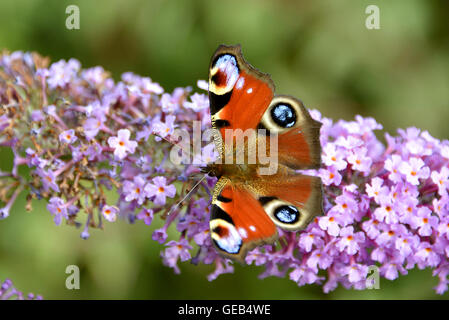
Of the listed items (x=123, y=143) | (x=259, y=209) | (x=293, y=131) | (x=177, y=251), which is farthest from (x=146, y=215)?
(x=293, y=131)

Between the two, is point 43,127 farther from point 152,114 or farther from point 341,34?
point 341,34

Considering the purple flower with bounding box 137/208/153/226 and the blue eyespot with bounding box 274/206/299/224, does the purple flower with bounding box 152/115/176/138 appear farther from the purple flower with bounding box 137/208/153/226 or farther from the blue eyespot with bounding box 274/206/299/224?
the blue eyespot with bounding box 274/206/299/224

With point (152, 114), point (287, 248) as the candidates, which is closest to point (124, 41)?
point (152, 114)

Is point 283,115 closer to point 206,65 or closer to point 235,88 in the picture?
point 235,88

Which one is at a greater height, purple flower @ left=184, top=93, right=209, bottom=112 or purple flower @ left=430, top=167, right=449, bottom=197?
purple flower @ left=184, top=93, right=209, bottom=112

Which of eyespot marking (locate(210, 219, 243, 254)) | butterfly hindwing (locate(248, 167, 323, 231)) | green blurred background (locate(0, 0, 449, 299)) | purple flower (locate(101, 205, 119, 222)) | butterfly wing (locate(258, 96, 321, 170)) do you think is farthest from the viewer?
green blurred background (locate(0, 0, 449, 299))

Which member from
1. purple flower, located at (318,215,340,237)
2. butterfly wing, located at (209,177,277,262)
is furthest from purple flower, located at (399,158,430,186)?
butterfly wing, located at (209,177,277,262)

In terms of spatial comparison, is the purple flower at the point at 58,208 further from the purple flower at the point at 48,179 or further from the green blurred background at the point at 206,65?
the green blurred background at the point at 206,65

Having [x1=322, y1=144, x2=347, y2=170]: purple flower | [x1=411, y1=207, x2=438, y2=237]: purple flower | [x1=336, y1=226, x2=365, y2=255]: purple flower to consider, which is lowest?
[x1=336, y1=226, x2=365, y2=255]: purple flower

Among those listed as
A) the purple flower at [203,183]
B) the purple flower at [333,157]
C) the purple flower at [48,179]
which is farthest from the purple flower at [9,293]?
the purple flower at [333,157]
